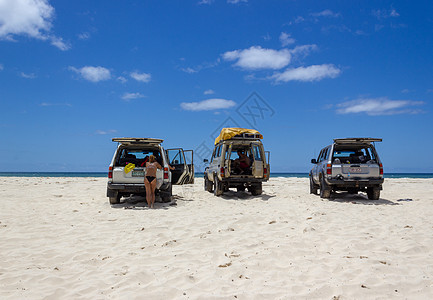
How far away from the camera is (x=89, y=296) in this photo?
352 cm

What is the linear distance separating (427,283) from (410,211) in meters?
6.41

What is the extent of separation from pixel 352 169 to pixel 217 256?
830cm

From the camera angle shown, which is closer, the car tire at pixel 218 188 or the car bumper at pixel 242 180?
the car bumper at pixel 242 180

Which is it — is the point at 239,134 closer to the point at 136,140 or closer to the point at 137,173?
the point at 136,140

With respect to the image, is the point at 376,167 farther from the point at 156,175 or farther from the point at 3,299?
the point at 3,299

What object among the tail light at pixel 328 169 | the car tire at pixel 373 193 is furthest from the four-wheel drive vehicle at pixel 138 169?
the car tire at pixel 373 193

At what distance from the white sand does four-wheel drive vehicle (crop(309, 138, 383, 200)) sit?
317 centimetres

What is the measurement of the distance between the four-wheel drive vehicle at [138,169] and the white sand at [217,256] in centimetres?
184

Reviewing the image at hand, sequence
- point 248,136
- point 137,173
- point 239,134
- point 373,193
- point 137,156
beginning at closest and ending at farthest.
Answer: point 137,173 < point 137,156 < point 373,193 < point 239,134 < point 248,136

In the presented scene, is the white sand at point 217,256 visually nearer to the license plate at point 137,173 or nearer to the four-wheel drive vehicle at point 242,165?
the license plate at point 137,173

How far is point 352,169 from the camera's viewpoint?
37.9 feet

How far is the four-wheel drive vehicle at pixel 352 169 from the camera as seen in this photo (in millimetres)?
11461

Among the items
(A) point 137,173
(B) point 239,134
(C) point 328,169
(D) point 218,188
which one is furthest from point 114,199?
(C) point 328,169

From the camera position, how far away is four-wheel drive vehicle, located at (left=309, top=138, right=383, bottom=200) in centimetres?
1146
